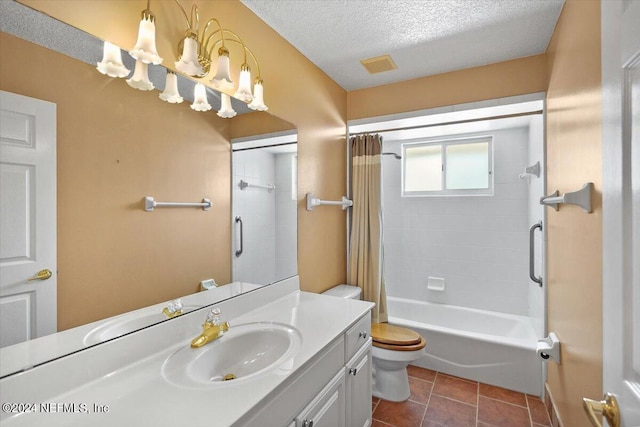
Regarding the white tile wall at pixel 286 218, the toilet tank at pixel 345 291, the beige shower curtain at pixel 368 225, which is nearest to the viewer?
the white tile wall at pixel 286 218

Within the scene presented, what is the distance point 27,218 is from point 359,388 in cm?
156

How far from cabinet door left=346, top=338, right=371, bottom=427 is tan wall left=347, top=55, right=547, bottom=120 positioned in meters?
1.94

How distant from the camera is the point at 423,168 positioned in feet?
11.0

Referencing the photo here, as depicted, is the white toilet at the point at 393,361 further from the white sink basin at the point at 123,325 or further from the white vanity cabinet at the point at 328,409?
the white sink basin at the point at 123,325

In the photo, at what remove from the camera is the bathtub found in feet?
7.09

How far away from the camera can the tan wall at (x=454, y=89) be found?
2.16 metres

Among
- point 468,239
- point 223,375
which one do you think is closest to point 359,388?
point 223,375

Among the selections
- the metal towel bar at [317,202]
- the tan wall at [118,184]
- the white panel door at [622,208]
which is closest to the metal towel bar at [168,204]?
the tan wall at [118,184]

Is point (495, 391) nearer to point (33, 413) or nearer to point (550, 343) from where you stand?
point (550, 343)

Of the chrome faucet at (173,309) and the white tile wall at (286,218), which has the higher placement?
the white tile wall at (286,218)

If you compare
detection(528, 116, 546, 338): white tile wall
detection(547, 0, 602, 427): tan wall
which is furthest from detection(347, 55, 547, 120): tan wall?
detection(528, 116, 546, 338): white tile wall

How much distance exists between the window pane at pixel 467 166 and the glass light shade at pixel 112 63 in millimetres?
3014

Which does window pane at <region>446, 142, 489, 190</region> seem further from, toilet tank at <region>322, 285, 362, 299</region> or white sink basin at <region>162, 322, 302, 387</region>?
white sink basin at <region>162, 322, 302, 387</region>

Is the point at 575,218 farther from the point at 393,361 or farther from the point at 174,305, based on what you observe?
the point at 174,305
